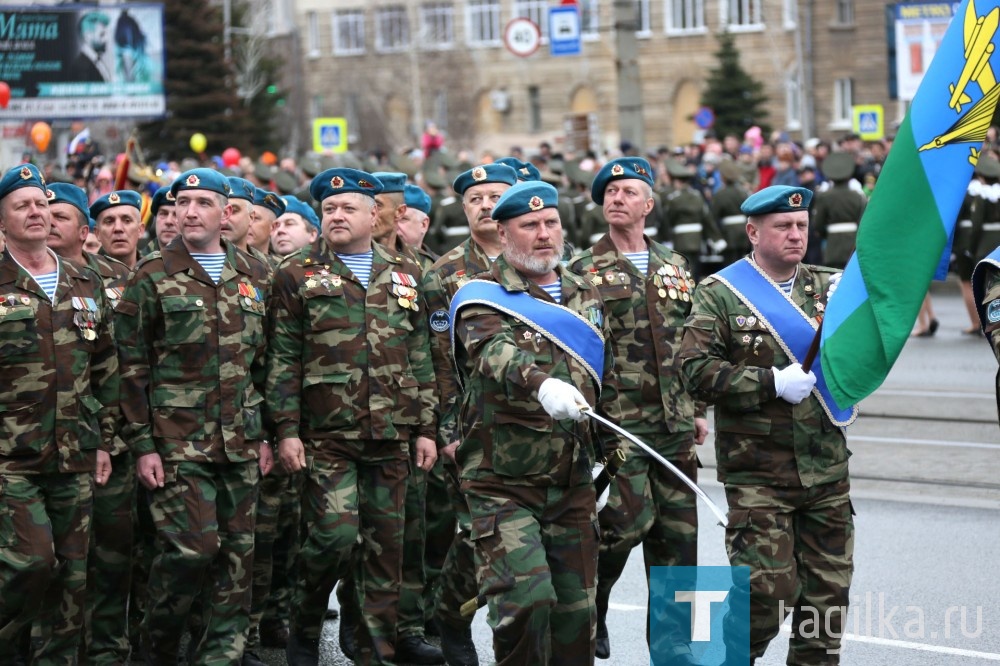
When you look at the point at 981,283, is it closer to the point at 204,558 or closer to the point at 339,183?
the point at 339,183

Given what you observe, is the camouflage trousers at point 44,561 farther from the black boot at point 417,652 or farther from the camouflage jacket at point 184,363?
the black boot at point 417,652

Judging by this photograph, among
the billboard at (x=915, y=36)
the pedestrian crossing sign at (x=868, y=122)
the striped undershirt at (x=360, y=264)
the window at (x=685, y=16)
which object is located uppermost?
the window at (x=685, y=16)

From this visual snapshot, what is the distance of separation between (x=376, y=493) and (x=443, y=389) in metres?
0.74

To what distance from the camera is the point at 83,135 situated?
25125 millimetres

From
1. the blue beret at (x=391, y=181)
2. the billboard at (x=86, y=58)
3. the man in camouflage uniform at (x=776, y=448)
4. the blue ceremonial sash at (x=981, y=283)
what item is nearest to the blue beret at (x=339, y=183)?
the blue beret at (x=391, y=181)

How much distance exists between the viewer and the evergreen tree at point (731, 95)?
5300 cm

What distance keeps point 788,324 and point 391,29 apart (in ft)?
215

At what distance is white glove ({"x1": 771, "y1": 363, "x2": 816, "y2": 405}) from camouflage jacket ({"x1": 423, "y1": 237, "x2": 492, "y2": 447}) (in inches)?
75.1

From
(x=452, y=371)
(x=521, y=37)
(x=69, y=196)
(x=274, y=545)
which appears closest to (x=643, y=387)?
(x=452, y=371)

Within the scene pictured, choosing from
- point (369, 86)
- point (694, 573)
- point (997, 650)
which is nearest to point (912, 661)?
point (997, 650)

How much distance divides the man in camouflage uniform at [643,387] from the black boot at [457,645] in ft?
2.19

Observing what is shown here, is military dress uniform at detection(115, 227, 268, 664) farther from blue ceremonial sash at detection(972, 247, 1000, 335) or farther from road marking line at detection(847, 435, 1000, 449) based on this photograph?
road marking line at detection(847, 435, 1000, 449)

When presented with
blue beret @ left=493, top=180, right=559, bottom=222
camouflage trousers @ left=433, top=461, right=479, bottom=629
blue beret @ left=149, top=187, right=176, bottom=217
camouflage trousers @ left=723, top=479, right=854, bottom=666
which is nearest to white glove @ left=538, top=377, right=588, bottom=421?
blue beret @ left=493, top=180, right=559, bottom=222

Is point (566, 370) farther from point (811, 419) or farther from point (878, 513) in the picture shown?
point (878, 513)
